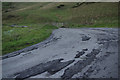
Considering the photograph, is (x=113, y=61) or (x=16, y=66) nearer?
(x=113, y=61)

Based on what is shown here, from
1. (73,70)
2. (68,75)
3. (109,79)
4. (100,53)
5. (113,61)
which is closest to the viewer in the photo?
(109,79)

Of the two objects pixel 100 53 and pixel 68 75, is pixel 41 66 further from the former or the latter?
pixel 100 53

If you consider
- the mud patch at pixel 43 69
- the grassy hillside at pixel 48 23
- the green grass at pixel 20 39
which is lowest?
the mud patch at pixel 43 69

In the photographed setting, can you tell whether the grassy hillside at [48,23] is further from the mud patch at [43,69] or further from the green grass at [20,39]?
the mud patch at [43,69]

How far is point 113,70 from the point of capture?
13.8 metres

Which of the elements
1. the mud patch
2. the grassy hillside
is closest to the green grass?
the grassy hillside

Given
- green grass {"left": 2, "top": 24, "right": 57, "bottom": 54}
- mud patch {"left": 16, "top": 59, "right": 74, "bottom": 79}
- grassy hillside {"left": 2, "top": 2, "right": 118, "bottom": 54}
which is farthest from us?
grassy hillside {"left": 2, "top": 2, "right": 118, "bottom": 54}

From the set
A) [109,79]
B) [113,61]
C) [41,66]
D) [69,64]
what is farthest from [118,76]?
[41,66]

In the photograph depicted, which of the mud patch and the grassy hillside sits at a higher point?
the grassy hillside

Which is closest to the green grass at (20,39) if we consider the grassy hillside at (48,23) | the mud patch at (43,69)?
the grassy hillside at (48,23)

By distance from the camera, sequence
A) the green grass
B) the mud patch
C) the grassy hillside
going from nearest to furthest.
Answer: the mud patch, the green grass, the grassy hillside

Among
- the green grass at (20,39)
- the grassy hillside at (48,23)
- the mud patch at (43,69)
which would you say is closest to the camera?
the mud patch at (43,69)

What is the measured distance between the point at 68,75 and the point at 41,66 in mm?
4914

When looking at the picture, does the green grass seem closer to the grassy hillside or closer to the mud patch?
the grassy hillside
